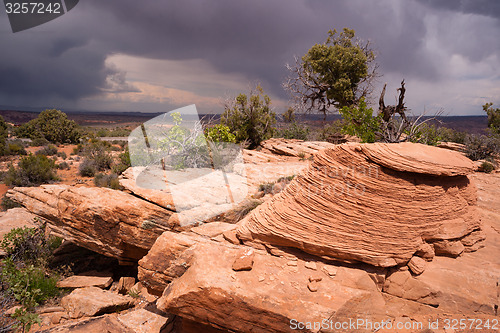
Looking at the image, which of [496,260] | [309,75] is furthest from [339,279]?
[309,75]

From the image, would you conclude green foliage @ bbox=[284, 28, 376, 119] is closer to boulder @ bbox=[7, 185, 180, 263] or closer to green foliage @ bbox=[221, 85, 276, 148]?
green foliage @ bbox=[221, 85, 276, 148]

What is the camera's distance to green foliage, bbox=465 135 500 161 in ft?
53.0

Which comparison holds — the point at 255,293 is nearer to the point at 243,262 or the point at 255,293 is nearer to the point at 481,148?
the point at 243,262

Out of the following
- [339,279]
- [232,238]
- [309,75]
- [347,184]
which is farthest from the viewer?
[309,75]

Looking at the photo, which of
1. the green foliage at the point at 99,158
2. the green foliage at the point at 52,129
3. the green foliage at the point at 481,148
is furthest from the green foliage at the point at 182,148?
the green foliage at the point at 52,129

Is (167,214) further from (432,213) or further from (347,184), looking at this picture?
(432,213)

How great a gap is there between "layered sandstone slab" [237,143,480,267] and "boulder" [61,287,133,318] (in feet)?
16.3

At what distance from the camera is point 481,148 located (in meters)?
16.5

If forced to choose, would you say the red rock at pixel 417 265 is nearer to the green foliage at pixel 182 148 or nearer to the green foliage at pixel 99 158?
the green foliage at pixel 182 148

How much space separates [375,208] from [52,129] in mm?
41279

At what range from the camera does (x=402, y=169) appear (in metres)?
4.64

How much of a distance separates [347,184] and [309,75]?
2206 centimetres

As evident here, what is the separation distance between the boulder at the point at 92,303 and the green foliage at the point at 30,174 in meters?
13.7

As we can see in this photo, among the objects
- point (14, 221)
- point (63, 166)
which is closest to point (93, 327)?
point (14, 221)
